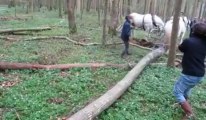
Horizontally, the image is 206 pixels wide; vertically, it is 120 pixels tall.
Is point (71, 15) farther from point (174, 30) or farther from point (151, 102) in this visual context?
point (151, 102)

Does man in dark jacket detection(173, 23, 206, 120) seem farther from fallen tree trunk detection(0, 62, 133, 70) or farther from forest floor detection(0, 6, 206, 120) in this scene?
fallen tree trunk detection(0, 62, 133, 70)

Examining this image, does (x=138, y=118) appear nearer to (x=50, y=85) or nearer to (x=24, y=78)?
(x=50, y=85)

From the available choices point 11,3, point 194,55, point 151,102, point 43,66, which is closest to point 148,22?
point 43,66

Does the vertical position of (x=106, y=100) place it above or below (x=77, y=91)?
above

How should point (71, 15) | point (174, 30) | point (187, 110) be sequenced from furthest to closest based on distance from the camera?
point (71, 15), point (174, 30), point (187, 110)

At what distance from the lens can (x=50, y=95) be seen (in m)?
7.66

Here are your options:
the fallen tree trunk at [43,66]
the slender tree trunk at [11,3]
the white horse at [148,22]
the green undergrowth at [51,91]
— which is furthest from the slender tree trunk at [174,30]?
the slender tree trunk at [11,3]

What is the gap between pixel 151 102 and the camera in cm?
793

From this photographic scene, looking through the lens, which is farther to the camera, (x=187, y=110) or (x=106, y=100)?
(x=106, y=100)

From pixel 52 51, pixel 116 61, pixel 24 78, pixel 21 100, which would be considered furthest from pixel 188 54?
pixel 52 51

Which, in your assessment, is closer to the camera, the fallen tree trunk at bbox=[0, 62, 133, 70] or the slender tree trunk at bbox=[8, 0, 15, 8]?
the fallen tree trunk at bbox=[0, 62, 133, 70]

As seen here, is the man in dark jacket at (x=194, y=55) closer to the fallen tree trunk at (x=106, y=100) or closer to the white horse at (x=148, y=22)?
the fallen tree trunk at (x=106, y=100)

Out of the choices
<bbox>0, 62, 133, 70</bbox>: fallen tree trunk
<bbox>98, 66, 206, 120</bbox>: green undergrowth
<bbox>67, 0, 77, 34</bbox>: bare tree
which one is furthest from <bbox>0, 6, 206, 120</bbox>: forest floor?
<bbox>67, 0, 77, 34</bbox>: bare tree

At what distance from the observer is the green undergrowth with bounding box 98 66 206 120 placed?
7.04 metres
